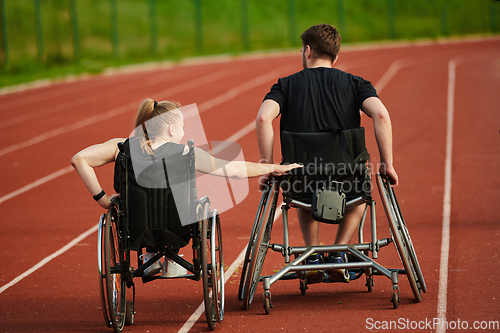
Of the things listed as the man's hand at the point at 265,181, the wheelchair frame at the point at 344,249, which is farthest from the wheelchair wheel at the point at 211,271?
the man's hand at the point at 265,181

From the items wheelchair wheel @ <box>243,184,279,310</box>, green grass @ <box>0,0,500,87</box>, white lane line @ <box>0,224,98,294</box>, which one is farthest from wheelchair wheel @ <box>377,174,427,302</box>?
green grass @ <box>0,0,500,87</box>

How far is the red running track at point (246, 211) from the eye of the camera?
14.1 ft

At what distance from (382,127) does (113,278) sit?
188 cm

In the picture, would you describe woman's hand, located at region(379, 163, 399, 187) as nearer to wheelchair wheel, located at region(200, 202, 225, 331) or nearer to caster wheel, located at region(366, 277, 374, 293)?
caster wheel, located at region(366, 277, 374, 293)

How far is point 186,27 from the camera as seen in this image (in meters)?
33.7

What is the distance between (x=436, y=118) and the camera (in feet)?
46.9

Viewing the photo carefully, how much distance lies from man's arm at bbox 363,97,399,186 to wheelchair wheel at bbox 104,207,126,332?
165 centimetres

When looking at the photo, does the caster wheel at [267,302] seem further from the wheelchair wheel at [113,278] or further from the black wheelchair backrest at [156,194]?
the wheelchair wheel at [113,278]

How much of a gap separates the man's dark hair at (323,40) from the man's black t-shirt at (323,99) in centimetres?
14

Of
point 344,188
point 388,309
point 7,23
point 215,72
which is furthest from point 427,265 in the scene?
point 7,23

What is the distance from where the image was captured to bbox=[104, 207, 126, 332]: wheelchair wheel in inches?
148

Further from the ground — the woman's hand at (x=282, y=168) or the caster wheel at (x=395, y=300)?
the woman's hand at (x=282, y=168)

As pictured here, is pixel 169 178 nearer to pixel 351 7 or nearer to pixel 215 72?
pixel 215 72

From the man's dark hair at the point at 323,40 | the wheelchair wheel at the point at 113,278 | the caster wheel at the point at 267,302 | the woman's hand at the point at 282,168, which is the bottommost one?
the caster wheel at the point at 267,302
